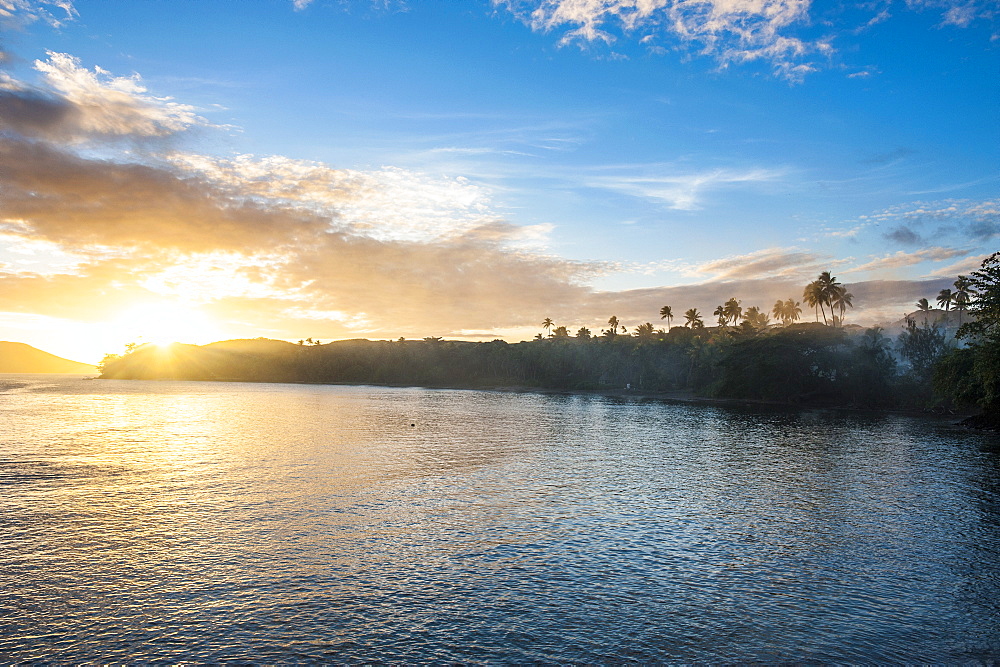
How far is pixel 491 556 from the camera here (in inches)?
1043

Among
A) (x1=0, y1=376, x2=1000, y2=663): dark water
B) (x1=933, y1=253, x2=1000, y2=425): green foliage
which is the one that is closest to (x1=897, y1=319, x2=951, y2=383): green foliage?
(x1=933, y1=253, x2=1000, y2=425): green foliage

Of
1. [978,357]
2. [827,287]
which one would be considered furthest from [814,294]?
[978,357]

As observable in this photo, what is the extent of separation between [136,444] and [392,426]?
109 ft

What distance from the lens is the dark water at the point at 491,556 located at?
18.6 meters

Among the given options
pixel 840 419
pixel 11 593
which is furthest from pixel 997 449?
pixel 11 593

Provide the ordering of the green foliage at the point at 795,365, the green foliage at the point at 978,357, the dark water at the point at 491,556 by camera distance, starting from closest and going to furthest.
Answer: the dark water at the point at 491,556, the green foliage at the point at 978,357, the green foliage at the point at 795,365

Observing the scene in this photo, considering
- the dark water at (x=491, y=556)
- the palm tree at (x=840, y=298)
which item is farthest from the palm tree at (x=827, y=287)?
the dark water at (x=491, y=556)

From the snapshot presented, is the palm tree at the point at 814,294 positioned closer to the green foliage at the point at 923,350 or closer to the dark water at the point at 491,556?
the green foliage at the point at 923,350

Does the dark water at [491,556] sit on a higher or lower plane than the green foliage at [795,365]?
lower

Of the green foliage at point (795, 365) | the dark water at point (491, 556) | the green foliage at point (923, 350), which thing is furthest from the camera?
the green foliage at point (795, 365)

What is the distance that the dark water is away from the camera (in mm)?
18562

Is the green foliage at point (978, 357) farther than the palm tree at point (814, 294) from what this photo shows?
No

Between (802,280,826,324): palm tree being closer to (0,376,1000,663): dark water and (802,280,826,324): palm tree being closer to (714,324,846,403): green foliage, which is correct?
(714,324,846,403): green foliage

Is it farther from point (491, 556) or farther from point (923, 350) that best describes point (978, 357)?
point (491, 556)
